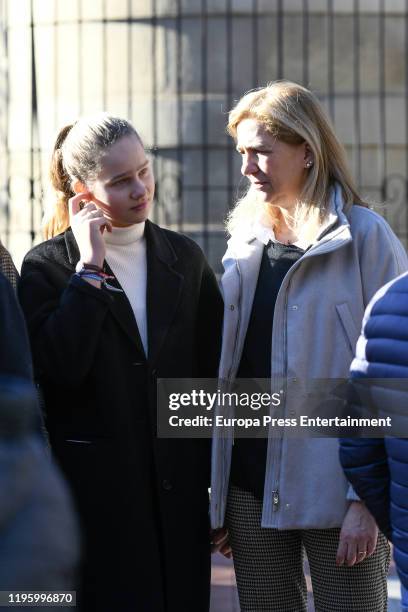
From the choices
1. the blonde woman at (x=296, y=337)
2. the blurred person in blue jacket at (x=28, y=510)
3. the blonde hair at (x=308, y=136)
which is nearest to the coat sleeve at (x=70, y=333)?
the blonde woman at (x=296, y=337)

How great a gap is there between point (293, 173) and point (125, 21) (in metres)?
4.88

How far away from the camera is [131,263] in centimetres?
324

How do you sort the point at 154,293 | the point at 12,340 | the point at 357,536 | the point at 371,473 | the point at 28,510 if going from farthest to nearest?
the point at 154,293, the point at 357,536, the point at 371,473, the point at 12,340, the point at 28,510

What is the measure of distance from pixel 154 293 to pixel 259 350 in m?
0.34

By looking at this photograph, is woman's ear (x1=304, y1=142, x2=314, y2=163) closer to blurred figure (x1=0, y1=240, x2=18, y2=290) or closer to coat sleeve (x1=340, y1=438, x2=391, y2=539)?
blurred figure (x1=0, y1=240, x2=18, y2=290)

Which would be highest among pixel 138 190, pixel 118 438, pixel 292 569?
pixel 138 190

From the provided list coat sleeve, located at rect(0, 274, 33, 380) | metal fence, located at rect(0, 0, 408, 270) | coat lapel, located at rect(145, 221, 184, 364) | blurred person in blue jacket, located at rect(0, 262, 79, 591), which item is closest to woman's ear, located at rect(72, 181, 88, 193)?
coat lapel, located at rect(145, 221, 184, 364)

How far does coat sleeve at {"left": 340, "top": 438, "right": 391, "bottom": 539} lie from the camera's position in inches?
92.0

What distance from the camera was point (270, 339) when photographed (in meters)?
3.06

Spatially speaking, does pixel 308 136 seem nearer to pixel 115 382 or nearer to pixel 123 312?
pixel 123 312

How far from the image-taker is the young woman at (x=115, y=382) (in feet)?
9.99

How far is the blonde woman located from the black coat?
0.44ft

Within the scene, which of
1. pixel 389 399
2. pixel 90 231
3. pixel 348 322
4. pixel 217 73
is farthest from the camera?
pixel 217 73

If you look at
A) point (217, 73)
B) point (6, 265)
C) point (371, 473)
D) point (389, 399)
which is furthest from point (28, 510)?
point (217, 73)
